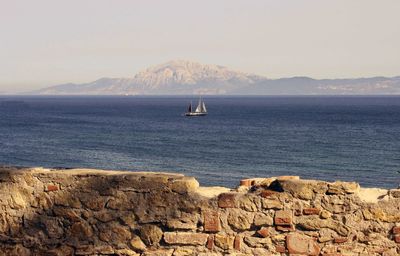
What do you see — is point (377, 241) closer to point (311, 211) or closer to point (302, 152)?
point (311, 211)

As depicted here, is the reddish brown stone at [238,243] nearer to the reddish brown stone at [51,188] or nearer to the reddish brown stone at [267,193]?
the reddish brown stone at [267,193]

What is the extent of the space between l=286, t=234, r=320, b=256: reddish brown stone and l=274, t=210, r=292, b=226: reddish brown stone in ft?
0.45

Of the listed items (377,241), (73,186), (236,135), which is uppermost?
(73,186)

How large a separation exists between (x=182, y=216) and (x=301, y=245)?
129cm

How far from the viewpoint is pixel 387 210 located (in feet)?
20.2

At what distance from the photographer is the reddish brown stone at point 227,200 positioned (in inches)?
255

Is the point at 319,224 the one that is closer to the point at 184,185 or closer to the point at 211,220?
the point at 211,220

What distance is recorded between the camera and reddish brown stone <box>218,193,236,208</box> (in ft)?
21.3

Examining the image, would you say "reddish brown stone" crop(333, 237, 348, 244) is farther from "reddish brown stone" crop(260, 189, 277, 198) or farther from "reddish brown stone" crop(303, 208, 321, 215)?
"reddish brown stone" crop(260, 189, 277, 198)

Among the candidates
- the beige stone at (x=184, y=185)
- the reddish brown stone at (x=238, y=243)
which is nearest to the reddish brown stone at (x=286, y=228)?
the reddish brown stone at (x=238, y=243)

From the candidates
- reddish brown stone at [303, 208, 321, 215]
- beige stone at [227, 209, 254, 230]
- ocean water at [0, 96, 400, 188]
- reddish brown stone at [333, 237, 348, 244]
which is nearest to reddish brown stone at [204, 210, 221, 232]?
beige stone at [227, 209, 254, 230]

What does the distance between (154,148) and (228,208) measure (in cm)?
4712

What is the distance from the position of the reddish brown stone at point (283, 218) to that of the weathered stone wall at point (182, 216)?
0.01 m

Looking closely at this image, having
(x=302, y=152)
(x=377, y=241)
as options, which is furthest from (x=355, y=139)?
(x=377, y=241)
